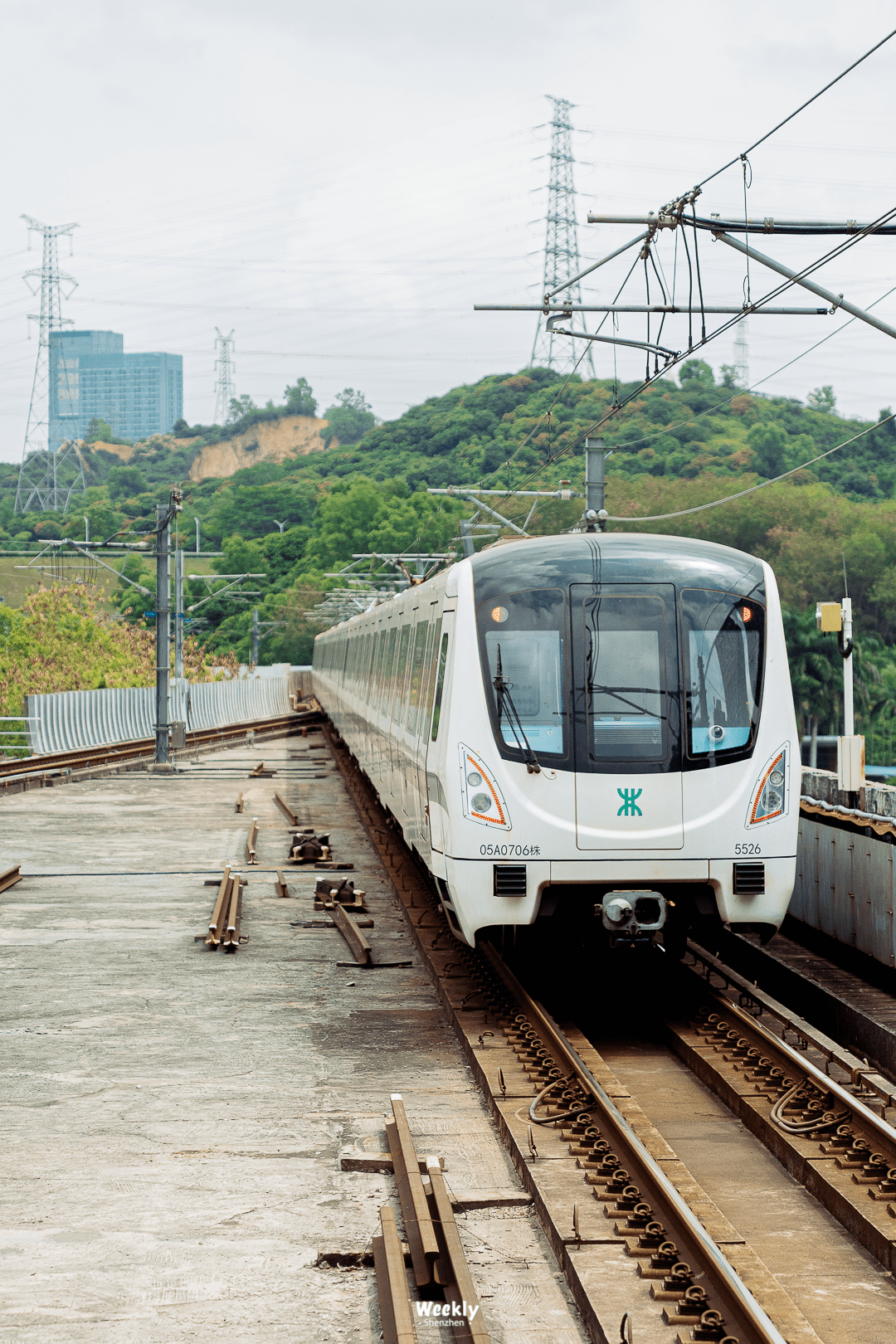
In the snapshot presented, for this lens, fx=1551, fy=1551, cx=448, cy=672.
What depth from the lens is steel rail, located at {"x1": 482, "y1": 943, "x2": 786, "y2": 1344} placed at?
196 inches

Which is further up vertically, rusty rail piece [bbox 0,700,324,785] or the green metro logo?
the green metro logo

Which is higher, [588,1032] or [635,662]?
[635,662]

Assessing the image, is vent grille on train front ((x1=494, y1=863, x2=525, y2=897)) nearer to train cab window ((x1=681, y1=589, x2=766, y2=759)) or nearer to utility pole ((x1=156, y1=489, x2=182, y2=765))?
train cab window ((x1=681, y1=589, x2=766, y2=759))

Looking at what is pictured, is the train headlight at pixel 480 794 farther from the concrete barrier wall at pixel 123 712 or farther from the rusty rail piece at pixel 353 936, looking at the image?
the concrete barrier wall at pixel 123 712

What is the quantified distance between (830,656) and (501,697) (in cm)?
7152

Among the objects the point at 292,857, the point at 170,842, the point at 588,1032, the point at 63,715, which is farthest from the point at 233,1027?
the point at 63,715

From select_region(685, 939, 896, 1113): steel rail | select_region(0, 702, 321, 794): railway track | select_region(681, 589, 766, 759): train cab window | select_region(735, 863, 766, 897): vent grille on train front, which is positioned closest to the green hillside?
select_region(0, 702, 321, 794): railway track

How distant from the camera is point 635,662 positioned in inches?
386

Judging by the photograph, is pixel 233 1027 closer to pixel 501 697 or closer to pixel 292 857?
pixel 501 697

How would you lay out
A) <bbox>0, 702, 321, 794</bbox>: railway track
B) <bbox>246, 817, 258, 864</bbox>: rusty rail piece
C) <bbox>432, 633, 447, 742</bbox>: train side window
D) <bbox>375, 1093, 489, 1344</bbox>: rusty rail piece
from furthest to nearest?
1. <bbox>0, 702, 321, 794</bbox>: railway track
2. <bbox>246, 817, 258, 864</bbox>: rusty rail piece
3. <bbox>432, 633, 447, 742</bbox>: train side window
4. <bbox>375, 1093, 489, 1344</bbox>: rusty rail piece

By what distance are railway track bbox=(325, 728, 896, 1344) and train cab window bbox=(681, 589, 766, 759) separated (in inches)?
68.6

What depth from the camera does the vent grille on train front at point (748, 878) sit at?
374 inches

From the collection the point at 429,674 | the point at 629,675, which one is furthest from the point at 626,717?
the point at 429,674

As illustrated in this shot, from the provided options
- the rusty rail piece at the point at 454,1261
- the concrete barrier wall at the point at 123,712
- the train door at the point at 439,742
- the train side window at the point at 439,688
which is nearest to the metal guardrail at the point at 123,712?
the concrete barrier wall at the point at 123,712
